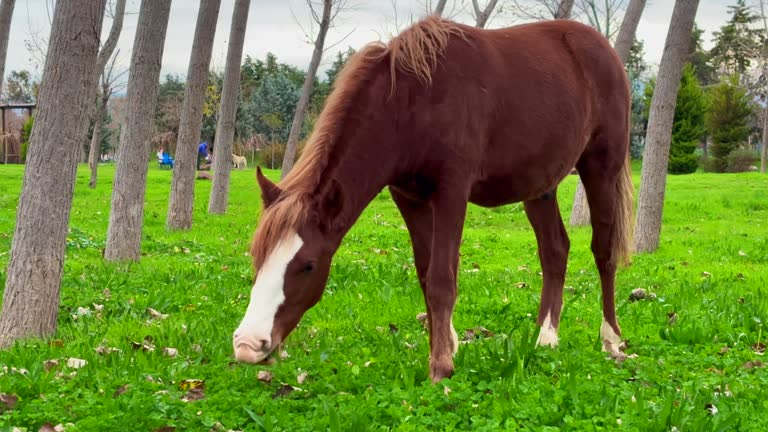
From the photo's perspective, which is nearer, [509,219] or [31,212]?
[31,212]

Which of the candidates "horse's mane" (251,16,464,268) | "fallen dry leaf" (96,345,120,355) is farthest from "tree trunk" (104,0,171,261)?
"horse's mane" (251,16,464,268)

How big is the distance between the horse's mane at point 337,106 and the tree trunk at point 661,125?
278 inches

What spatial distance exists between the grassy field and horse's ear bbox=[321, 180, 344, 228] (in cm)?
91

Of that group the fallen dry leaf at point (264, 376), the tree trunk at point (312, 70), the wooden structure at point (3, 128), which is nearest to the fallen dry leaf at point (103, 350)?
the fallen dry leaf at point (264, 376)

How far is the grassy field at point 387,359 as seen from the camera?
3309 millimetres

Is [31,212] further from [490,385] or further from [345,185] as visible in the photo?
[490,385]

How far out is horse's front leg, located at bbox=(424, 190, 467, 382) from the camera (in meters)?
4.00

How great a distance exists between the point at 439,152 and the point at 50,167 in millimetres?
2626

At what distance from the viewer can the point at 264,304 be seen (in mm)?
3416

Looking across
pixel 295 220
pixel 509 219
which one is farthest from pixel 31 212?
pixel 509 219

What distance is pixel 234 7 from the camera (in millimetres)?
15266

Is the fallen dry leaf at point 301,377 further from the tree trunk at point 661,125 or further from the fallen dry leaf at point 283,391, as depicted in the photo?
the tree trunk at point 661,125

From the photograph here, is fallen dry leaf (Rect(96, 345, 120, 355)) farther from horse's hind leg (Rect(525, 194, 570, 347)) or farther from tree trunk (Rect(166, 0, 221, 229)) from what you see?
tree trunk (Rect(166, 0, 221, 229))

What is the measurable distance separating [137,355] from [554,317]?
2.98 m
